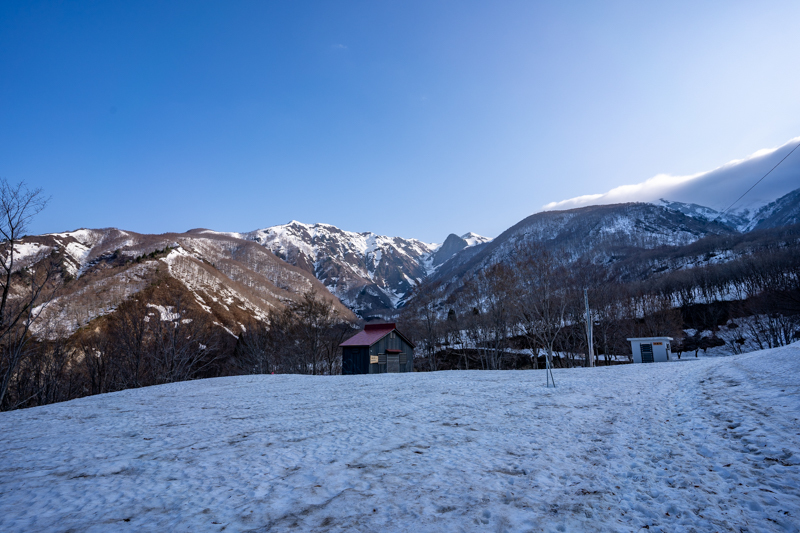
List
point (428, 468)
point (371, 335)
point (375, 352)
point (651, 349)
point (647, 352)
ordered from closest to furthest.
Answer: point (428, 468) → point (375, 352) → point (371, 335) → point (651, 349) → point (647, 352)

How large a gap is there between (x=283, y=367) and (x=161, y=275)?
7601 centimetres

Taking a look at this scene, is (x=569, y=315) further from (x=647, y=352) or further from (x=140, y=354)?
(x=140, y=354)

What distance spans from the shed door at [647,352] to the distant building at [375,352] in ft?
94.9

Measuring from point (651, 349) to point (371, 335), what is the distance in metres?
33.9

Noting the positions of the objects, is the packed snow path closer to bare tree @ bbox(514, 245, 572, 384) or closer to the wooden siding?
bare tree @ bbox(514, 245, 572, 384)

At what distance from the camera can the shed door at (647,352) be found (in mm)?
42213

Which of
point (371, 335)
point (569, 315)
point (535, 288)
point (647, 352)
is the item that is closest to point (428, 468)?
point (371, 335)

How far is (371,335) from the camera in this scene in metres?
41.7

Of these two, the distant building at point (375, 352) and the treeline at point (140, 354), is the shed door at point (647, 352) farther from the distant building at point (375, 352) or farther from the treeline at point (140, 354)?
the treeline at point (140, 354)

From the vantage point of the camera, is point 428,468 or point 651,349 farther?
point 651,349

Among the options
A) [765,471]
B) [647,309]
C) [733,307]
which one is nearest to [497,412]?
[765,471]

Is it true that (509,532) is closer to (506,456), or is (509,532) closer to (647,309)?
(506,456)

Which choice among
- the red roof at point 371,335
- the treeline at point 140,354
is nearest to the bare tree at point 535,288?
the red roof at point 371,335

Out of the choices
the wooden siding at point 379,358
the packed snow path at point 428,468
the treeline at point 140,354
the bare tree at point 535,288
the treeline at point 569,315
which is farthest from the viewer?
the treeline at point 569,315
